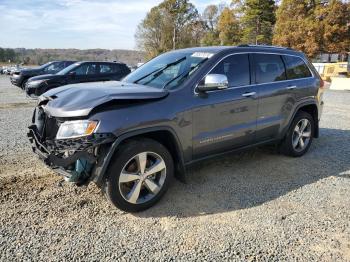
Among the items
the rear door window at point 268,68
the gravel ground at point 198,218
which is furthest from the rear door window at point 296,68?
the gravel ground at point 198,218

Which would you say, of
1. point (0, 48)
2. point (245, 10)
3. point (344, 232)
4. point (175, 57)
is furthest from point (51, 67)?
point (0, 48)

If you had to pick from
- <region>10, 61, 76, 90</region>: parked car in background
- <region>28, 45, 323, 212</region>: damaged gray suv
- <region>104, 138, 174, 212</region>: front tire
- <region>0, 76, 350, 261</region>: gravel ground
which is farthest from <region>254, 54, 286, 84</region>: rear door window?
<region>10, 61, 76, 90</region>: parked car in background

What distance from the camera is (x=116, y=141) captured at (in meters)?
3.35

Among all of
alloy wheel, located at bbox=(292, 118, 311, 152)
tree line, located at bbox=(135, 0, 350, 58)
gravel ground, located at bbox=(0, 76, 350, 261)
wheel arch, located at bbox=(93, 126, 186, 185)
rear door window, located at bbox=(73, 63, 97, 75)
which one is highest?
tree line, located at bbox=(135, 0, 350, 58)

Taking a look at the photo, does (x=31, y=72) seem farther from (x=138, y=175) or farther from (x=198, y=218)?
(x=198, y=218)

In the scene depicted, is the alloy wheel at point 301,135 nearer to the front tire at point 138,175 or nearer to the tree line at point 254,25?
the front tire at point 138,175

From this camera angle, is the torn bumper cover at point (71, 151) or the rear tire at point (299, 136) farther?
the rear tire at point (299, 136)

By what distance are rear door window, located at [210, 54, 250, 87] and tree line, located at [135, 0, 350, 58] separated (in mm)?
32652

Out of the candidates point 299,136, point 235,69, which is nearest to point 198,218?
point 235,69

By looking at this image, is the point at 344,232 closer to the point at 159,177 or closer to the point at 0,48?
the point at 159,177

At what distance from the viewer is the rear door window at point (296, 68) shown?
5.35m

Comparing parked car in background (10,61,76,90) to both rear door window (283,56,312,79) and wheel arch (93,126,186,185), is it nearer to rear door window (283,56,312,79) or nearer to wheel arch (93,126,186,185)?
rear door window (283,56,312,79)

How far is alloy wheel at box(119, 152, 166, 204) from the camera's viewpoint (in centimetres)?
356

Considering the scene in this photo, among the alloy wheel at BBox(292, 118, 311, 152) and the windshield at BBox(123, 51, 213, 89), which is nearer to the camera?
the windshield at BBox(123, 51, 213, 89)
